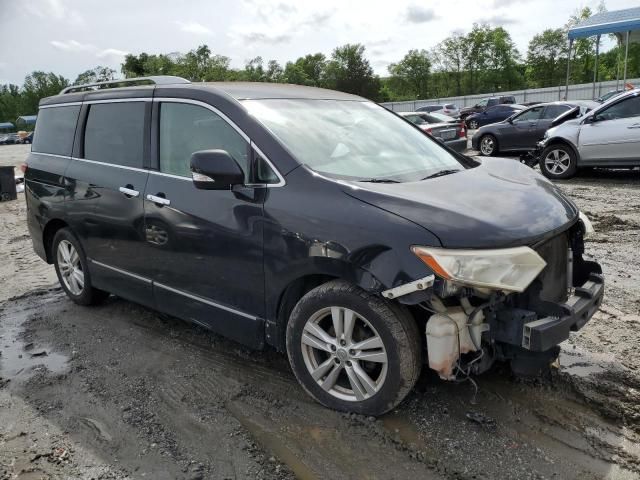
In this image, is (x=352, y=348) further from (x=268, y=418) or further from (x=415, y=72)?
(x=415, y=72)

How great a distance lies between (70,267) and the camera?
4.98m

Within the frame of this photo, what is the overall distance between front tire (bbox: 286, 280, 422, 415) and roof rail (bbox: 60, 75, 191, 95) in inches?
86.7

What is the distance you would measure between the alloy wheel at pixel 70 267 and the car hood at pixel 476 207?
311cm

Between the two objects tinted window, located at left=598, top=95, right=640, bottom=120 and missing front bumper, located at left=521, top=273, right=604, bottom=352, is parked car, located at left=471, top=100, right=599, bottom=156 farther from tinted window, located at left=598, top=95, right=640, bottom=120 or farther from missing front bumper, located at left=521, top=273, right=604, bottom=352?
missing front bumper, located at left=521, top=273, right=604, bottom=352

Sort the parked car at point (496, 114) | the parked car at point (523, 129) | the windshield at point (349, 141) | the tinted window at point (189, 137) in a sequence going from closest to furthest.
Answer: the windshield at point (349, 141)
the tinted window at point (189, 137)
the parked car at point (523, 129)
the parked car at point (496, 114)

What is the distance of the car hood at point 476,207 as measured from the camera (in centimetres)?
259

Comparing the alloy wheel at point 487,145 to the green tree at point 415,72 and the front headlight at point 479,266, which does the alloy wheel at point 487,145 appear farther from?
the green tree at point 415,72

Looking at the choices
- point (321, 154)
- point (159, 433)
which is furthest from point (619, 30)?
point (159, 433)

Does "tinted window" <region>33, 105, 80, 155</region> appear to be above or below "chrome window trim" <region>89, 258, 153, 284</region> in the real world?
above

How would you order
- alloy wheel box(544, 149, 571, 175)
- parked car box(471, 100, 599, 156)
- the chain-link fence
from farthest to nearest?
the chain-link fence < parked car box(471, 100, 599, 156) < alloy wheel box(544, 149, 571, 175)

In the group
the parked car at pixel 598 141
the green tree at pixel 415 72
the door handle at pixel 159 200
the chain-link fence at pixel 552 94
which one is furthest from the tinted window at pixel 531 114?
the green tree at pixel 415 72

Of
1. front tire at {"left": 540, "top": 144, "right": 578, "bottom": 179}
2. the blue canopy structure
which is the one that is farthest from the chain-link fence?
front tire at {"left": 540, "top": 144, "right": 578, "bottom": 179}

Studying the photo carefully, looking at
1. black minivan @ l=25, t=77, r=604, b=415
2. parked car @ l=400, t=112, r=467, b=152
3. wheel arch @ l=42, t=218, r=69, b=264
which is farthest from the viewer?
parked car @ l=400, t=112, r=467, b=152

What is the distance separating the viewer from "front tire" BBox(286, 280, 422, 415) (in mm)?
2740
